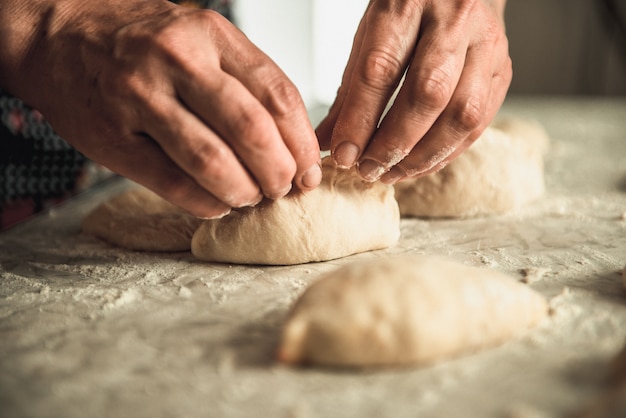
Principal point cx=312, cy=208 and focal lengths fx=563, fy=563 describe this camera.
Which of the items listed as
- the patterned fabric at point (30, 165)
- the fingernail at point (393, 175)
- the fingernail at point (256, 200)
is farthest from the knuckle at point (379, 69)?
the patterned fabric at point (30, 165)

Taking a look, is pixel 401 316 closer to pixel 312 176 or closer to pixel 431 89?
pixel 312 176

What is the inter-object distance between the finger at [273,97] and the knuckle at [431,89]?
27cm

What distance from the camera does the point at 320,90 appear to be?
568 cm

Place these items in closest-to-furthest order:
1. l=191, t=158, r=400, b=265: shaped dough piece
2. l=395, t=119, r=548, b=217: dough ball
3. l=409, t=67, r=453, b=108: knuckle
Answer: l=409, t=67, r=453, b=108: knuckle → l=191, t=158, r=400, b=265: shaped dough piece → l=395, t=119, r=548, b=217: dough ball

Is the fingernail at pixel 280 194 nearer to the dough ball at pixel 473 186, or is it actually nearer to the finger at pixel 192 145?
the finger at pixel 192 145

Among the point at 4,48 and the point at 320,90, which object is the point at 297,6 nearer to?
the point at 320,90

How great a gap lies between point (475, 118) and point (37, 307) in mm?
1106

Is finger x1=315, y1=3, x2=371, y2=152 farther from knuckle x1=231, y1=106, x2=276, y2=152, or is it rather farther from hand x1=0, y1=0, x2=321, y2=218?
knuckle x1=231, y1=106, x2=276, y2=152

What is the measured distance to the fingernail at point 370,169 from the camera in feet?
4.54

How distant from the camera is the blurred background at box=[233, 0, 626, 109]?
4551 millimetres

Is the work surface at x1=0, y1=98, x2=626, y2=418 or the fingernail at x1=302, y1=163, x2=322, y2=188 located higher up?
the fingernail at x1=302, y1=163, x2=322, y2=188

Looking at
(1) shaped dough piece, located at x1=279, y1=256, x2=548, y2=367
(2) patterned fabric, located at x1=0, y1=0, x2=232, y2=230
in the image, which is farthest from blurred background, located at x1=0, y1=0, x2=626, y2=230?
(1) shaped dough piece, located at x1=279, y1=256, x2=548, y2=367

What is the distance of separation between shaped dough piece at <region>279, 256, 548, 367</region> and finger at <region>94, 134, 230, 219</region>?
374 mm

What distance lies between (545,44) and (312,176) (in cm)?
416
